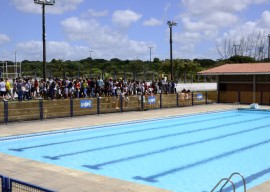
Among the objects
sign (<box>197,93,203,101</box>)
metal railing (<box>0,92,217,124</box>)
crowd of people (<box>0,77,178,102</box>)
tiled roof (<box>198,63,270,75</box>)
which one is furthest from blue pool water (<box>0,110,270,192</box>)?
tiled roof (<box>198,63,270,75</box>)

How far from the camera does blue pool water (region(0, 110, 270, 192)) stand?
32.3 feet

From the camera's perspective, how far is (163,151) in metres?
13.0

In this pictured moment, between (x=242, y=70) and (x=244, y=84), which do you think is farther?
(x=244, y=84)

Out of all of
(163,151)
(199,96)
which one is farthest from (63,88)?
(163,151)

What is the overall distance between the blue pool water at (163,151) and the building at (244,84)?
32.1ft

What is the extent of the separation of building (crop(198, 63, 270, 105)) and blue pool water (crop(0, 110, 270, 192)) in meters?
9.78

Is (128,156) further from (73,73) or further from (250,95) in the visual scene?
(73,73)

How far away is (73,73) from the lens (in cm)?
3447

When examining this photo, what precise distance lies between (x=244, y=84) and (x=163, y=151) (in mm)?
20025

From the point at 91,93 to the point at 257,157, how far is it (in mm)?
14077

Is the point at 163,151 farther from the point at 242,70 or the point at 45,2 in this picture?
the point at 242,70

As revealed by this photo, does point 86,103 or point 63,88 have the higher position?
point 63,88

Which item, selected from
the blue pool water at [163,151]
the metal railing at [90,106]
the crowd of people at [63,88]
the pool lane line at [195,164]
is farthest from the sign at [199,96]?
the pool lane line at [195,164]

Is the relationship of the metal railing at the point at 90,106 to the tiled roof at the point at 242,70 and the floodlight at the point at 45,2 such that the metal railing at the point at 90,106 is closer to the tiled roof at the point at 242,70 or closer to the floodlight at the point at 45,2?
the tiled roof at the point at 242,70
